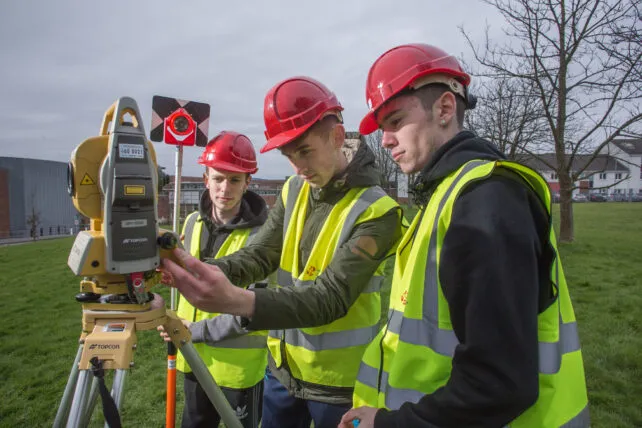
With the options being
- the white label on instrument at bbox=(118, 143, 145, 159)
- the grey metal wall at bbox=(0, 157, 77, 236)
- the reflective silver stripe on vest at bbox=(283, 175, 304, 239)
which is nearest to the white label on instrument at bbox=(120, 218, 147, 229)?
the white label on instrument at bbox=(118, 143, 145, 159)

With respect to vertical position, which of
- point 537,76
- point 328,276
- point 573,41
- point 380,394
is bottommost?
point 380,394

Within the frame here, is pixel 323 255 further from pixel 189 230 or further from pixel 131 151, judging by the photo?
pixel 189 230

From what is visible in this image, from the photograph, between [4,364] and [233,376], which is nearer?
[233,376]

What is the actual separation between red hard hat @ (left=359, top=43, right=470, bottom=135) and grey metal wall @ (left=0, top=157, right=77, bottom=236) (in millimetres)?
39364

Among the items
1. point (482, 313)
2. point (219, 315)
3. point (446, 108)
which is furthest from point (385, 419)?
point (219, 315)

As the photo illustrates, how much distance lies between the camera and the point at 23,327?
255 inches

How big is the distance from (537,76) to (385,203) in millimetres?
10626

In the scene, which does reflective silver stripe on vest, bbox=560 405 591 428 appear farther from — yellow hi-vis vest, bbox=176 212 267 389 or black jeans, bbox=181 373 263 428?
black jeans, bbox=181 373 263 428

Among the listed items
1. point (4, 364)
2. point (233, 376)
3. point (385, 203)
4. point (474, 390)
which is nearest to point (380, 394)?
point (474, 390)

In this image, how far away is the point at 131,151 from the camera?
4.77ft

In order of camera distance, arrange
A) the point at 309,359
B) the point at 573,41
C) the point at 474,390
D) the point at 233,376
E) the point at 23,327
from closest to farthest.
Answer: the point at 474,390
the point at 309,359
the point at 233,376
the point at 23,327
the point at 573,41

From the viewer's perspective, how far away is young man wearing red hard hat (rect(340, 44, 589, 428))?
3.11ft

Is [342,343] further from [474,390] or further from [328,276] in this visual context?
[474,390]

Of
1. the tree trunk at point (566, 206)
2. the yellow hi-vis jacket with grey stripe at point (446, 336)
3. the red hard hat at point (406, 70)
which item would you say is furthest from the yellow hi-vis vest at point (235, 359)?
the tree trunk at point (566, 206)
